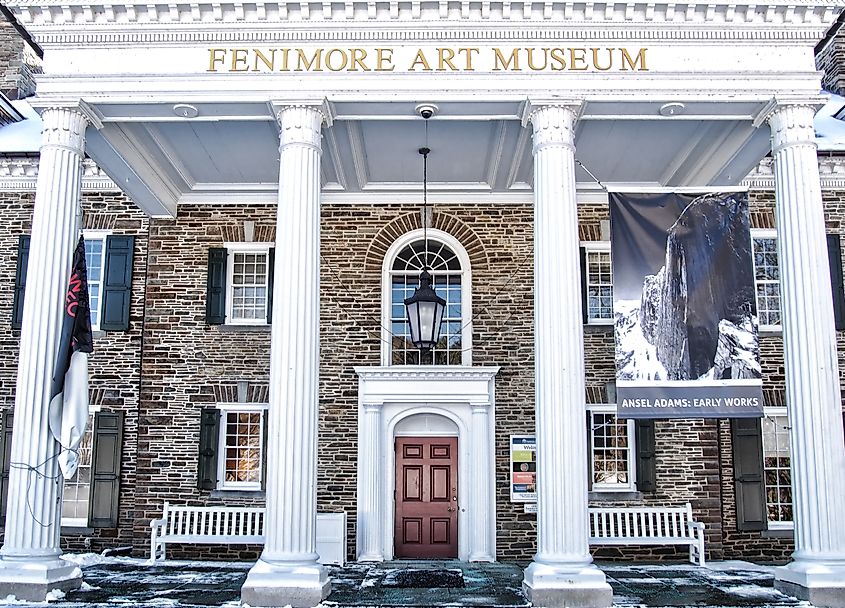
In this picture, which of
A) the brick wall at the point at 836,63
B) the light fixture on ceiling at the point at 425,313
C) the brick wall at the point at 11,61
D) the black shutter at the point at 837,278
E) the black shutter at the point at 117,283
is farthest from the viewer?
the brick wall at the point at 11,61

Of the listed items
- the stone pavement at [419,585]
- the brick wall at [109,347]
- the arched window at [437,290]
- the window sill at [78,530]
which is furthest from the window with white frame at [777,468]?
the window sill at [78,530]

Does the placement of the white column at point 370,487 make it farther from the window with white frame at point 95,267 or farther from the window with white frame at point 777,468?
the window with white frame at point 777,468

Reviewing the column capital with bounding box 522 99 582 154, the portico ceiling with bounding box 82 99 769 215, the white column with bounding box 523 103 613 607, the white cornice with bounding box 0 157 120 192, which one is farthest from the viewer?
the white cornice with bounding box 0 157 120 192

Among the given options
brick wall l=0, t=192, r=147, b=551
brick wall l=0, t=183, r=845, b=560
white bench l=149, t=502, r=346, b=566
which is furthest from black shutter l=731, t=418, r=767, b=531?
brick wall l=0, t=192, r=147, b=551

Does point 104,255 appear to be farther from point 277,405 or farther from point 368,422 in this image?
point 277,405

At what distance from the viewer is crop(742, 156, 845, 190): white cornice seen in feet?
49.1

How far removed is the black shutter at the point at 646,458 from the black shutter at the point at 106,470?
8.88 meters

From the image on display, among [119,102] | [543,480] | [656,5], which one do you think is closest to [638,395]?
[543,480]

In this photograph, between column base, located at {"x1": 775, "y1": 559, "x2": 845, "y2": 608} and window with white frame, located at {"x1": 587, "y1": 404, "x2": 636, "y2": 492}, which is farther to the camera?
window with white frame, located at {"x1": 587, "y1": 404, "x2": 636, "y2": 492}

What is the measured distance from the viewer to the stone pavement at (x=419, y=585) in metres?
9.92

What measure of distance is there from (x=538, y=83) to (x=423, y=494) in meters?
7.22

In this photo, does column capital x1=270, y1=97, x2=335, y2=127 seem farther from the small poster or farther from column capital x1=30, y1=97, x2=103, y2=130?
the small poster

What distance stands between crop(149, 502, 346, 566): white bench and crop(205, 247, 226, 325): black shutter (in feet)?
10.7

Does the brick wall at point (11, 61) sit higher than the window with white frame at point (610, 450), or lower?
higher
